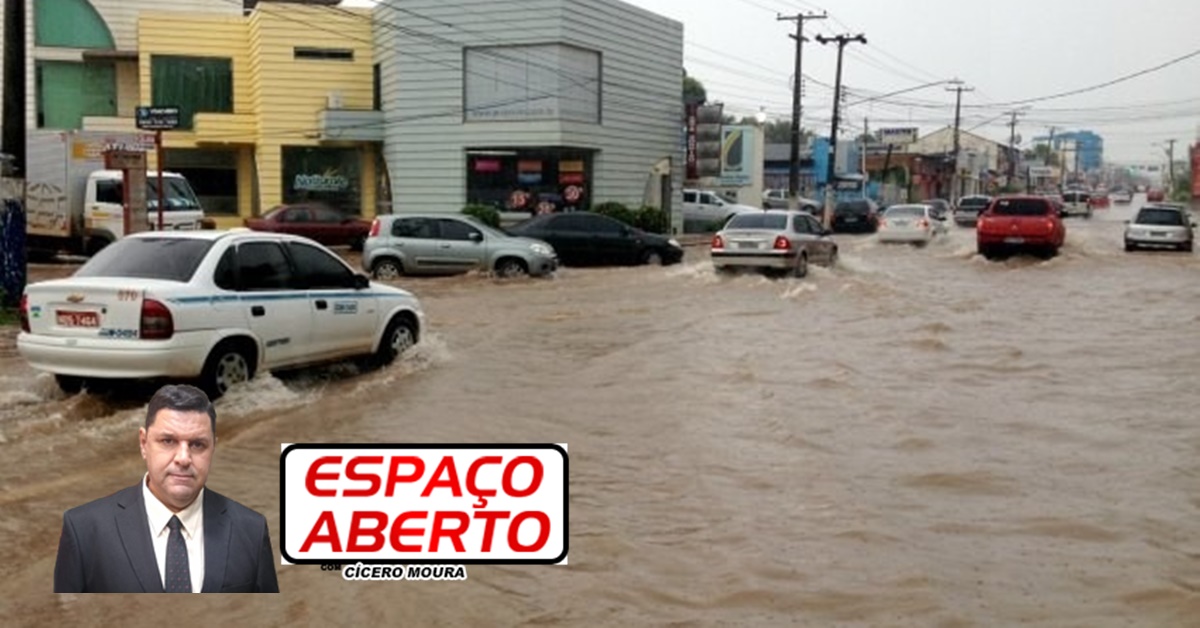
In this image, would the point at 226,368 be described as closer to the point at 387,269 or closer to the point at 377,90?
the point at 387,269

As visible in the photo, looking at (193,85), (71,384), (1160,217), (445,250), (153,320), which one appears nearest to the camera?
(153,320)

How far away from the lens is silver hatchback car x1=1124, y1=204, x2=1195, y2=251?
114 ft

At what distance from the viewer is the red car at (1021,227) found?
29797 millimetres

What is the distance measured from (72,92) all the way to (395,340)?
31655mm

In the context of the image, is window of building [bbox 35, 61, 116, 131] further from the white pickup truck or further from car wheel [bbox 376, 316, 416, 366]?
car wheel [bbox 376, 316, 416, 366]

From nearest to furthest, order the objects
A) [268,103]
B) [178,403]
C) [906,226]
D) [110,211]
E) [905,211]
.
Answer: [178,403], [110,211], [268,103], [906,226], [905,211]

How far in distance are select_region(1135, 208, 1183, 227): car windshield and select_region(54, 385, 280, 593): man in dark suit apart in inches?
1435

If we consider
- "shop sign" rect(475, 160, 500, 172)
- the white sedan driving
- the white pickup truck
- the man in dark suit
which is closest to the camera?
the man in dark suit

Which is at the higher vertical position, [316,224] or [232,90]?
[232,90]

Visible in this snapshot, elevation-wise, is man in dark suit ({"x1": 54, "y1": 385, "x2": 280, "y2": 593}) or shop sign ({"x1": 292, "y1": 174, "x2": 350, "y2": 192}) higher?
shop sign ({"x1": 292, "y1": 174, "x2": 350, "y2": 192})

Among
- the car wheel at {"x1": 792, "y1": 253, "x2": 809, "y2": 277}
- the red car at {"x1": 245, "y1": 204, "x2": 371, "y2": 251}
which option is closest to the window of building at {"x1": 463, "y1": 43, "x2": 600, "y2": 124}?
the red car at {"x1": 245, "y1": 204, "x2": 371, "y2": 251}

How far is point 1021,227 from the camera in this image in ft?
98.3

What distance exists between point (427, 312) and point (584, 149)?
17.0 metres

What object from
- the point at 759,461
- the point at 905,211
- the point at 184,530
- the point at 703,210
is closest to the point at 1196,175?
the point at 905,211
